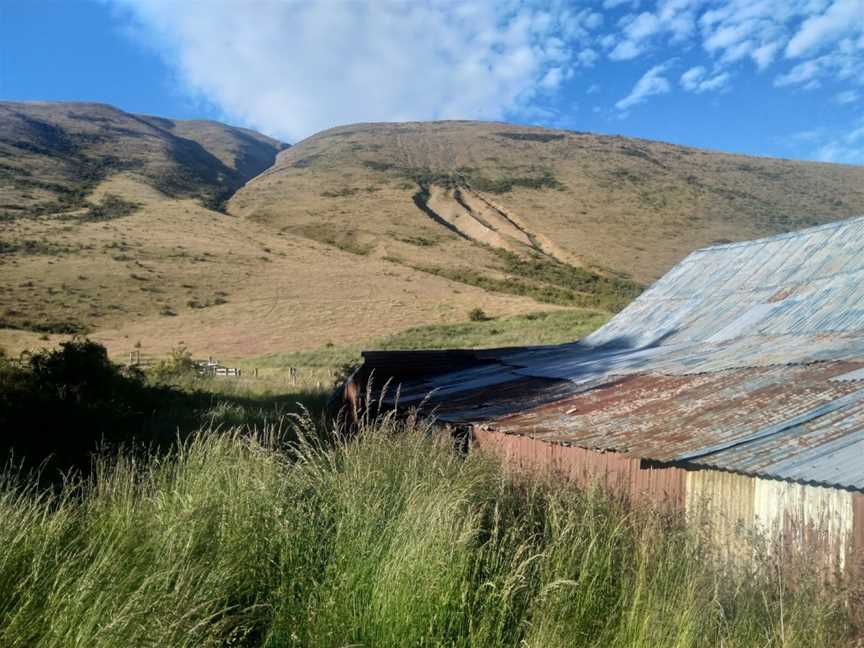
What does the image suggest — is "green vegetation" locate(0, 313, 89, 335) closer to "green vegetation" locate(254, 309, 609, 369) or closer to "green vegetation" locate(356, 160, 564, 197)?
"green vegetation" locate(254, 309, 609, 369)

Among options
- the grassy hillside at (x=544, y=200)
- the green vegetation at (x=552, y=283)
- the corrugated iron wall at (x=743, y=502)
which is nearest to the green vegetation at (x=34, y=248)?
the grassy hillside at (x=544, y=200)

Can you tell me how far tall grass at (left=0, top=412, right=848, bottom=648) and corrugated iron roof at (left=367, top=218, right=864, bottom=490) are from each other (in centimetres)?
174

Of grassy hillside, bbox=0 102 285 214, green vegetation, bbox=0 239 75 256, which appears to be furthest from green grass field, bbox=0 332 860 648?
grassy hillside, bbox=0 102 285 214

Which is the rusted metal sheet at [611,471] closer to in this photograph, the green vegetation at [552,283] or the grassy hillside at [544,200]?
the green vegetation at [552,283]

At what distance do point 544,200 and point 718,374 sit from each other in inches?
2855

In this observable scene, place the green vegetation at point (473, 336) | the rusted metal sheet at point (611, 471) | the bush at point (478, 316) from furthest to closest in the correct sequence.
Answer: the bush at point (478, 316), the green vegetation at point (473, 336), the rusted metal sheet at point (611, 471)

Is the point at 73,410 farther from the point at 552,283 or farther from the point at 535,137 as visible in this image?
the point at 535,137

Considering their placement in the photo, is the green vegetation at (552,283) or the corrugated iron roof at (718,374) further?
the green vegetation at (552,283)

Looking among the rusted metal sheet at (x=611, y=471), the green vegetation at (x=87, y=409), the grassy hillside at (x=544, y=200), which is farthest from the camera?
the grassy hillside at (x=544, y=200)

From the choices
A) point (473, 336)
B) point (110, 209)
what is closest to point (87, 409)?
point (473, 336)

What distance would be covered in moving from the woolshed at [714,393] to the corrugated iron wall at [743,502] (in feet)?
0.04

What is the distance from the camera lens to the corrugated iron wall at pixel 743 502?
5305 millimetres

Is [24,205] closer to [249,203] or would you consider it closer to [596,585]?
[249,203]

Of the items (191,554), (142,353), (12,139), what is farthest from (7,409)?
(12,139)
